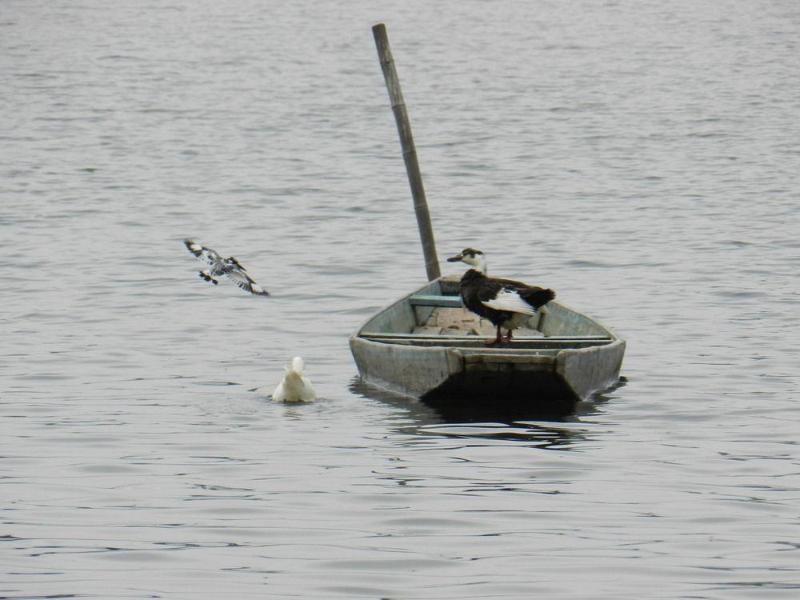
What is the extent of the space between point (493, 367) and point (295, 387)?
216 centimetres

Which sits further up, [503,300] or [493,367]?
[503,300]

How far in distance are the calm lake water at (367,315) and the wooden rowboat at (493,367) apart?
1.25 ft

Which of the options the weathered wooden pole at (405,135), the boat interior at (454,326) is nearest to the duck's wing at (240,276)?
the boat interior at (454,326)

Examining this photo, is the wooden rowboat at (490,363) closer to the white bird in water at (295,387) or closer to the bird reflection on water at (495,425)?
the bird reflection on water at (495,425)

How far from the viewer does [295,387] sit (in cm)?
1551

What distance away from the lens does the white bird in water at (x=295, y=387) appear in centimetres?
1532

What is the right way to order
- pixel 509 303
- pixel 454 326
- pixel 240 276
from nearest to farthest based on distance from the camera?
pixel 509 303, pixel 240 276, pixel 454 326

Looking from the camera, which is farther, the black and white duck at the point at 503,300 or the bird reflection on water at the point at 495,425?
the black and white duck at the point at 503,300

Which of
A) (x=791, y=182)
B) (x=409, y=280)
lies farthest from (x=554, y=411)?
(x=791, y=182)

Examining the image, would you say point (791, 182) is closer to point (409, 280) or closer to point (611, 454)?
point (409, 280)

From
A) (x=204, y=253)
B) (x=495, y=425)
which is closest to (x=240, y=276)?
(x=204, y=253)

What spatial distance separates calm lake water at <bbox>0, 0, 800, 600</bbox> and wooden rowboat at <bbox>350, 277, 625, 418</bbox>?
0.38 meters

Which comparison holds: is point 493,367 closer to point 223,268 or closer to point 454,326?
point 454,326

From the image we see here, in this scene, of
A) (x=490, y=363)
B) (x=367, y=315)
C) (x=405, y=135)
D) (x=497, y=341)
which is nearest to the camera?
(x=490, y=363)
